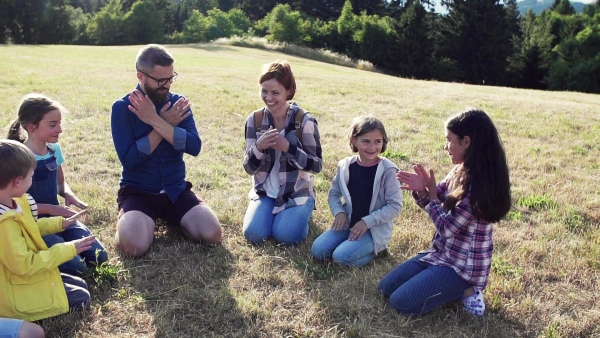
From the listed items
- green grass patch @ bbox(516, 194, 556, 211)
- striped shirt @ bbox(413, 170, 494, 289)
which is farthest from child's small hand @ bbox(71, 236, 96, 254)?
green grass patch @ bbox(516, 194, 556, 211)

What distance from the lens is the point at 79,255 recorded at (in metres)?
4.07

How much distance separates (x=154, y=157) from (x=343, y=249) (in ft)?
6.43

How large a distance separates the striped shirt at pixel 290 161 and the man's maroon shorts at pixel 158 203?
679 mm

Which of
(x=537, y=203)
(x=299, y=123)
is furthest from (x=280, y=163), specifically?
(x=537, y=203)

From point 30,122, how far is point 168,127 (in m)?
1.08

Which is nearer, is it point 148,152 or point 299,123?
point 148,152

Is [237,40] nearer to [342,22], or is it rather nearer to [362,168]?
[342,22]

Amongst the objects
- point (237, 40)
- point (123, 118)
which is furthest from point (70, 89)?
point (237, 40)

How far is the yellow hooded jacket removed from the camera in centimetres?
297

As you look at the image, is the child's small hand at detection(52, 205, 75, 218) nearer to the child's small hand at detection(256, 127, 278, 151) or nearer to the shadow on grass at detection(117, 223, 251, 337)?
the shadow on grass at detection(117, 223, 251, 337)

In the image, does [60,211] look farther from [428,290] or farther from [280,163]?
[428,290]

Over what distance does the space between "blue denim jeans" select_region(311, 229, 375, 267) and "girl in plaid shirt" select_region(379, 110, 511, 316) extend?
0.57 m

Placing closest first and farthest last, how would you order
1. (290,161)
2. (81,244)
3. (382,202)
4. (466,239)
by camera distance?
(81,244), (466,239), (382,202), (290,161)

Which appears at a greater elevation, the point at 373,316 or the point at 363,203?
the point at 363,203
